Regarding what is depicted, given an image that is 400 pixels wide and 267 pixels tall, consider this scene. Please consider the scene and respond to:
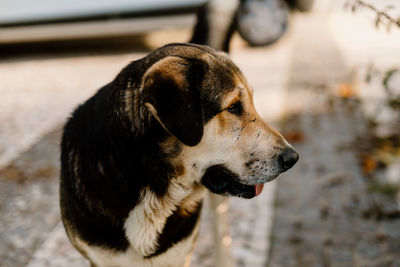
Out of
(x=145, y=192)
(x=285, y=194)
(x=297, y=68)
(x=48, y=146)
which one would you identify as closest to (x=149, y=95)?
(x=145, y=192)

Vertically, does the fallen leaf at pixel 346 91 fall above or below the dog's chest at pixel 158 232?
below

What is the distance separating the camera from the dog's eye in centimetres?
235

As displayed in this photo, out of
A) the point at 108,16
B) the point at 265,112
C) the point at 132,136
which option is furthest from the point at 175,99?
the point at 108,16

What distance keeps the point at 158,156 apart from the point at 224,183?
460mm

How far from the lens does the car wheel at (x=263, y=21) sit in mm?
8164

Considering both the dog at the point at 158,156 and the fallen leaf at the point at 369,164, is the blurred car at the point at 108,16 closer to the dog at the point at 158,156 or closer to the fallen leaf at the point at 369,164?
the fallen leaf at the point at 369,164

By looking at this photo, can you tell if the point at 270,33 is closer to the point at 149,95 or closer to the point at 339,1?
the point at 339,1

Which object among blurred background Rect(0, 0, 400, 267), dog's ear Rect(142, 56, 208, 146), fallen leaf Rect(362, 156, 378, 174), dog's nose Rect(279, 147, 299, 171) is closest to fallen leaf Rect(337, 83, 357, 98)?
blurred background Rect(0, 0, 400, 267)

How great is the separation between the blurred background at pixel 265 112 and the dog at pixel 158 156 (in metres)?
0.78

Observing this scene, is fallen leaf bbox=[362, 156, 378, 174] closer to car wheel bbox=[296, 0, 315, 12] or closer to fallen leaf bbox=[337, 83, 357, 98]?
fallen leaf bbox=[337, 83, 357, 98]

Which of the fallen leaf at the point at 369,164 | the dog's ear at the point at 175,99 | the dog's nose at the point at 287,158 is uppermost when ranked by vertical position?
the dog's ear at the point at 175,99

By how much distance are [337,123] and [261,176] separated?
12.1ft

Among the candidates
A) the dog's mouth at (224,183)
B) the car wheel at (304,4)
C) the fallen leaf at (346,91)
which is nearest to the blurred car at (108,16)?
the car wheel at (304,4)

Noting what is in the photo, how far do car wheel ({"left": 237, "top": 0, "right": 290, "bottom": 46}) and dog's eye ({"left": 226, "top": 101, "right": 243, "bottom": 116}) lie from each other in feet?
19.7
